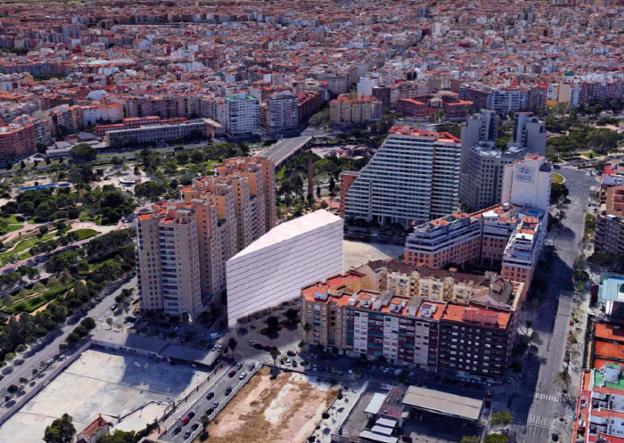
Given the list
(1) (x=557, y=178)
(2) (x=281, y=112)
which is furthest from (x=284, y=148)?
A: (1) (x=557, y=178)

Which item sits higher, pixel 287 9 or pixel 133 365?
pixel 287 9

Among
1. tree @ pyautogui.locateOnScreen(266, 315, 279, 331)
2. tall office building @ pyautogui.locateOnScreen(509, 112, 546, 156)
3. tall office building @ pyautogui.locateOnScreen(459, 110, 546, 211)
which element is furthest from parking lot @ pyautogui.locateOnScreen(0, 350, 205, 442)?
tall office building @ pyautogui.locateOnScreen(509, 112, 546, 156)

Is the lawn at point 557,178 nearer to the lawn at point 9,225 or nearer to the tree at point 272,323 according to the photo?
the tree at point 272,323

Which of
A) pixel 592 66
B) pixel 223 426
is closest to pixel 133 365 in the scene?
pixel 223 426

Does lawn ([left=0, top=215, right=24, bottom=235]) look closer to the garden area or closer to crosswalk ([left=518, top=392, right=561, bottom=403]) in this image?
the garden area

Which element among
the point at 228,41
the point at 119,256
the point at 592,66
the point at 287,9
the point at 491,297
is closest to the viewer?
the point at 491,297

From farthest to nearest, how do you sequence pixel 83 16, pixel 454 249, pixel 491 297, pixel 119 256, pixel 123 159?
pixel 83 16 → pixel 123 159 → pixel 119 256 → pixel 454 249 → pixel 491 297

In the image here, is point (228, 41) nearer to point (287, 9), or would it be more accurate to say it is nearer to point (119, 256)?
point (287, 9)

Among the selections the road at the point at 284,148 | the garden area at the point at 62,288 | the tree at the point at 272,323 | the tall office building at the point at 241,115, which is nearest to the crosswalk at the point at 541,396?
the tree at the point at 272,323
